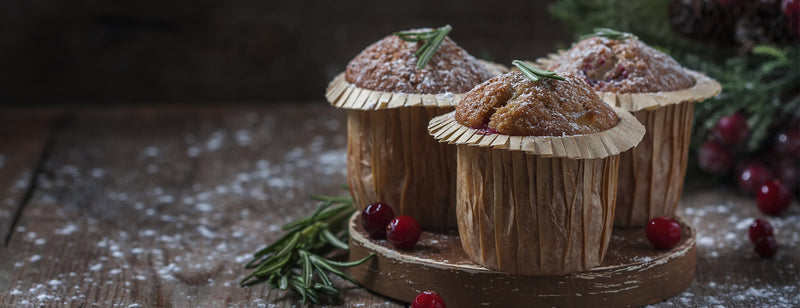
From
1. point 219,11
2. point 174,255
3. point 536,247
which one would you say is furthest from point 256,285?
point 219,11

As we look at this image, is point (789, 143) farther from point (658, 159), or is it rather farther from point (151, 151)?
point (151, 151)

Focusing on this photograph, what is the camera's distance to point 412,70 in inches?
59.1

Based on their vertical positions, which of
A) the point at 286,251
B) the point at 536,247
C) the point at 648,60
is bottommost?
the point at 286,251

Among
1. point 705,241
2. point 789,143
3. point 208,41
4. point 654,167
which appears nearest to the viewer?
point 654,167

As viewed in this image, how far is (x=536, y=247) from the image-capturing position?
1.29m

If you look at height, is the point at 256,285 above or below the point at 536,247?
below

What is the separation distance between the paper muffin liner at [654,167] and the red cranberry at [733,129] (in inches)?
21.9

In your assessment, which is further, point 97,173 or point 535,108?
point 97,173

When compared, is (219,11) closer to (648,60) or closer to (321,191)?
(321,191)

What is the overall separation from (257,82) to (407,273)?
7.08 ft

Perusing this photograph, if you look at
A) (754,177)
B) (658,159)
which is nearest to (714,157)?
(754,177)

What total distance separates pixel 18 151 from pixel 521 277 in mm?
1915

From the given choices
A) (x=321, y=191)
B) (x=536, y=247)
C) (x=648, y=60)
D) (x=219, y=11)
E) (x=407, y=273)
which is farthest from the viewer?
(x=219, y=11)

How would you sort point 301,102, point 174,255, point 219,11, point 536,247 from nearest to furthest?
point 536,247 < point 174,255 < point 219,11 < point 301,102
